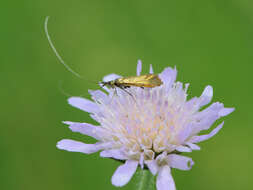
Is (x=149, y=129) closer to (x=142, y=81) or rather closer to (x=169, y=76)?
(x=142, y=81)

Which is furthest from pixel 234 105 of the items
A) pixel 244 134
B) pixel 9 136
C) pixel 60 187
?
pixel 9 136

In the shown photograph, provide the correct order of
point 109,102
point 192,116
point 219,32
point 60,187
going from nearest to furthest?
point 192,116 → point 109,102 → point 60,187 → point 219,32

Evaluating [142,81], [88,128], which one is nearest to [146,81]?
[142,81]

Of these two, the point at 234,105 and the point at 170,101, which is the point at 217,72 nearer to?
the point at 234,105

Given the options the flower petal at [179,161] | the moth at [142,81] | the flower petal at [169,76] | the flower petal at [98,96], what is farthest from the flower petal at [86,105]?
the flower petal at [179,161]

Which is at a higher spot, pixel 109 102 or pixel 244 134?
pixel 244 134

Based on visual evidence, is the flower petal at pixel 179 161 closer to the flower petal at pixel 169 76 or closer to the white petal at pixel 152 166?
the white petal at pixel 152 166
